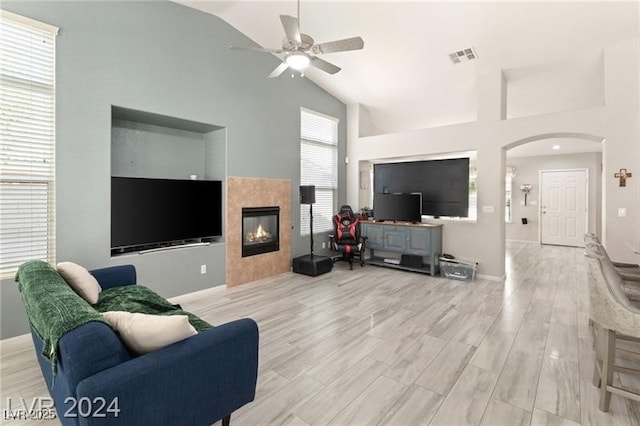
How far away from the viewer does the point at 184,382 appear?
1444 mm

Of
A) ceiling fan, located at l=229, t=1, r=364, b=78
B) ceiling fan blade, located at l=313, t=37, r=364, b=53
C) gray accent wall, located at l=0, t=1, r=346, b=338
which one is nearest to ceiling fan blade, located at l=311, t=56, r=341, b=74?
ceiling fan, located at l=229, t=1, r=364, b=78

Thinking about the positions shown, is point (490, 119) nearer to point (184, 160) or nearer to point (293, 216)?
point (293, 216)

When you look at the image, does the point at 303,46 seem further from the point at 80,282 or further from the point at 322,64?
the point at 80,282

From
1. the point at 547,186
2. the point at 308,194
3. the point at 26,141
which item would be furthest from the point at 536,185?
the point at 26,141

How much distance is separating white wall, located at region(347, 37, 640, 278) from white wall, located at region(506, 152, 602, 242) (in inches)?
191

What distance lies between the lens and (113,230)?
3500mm

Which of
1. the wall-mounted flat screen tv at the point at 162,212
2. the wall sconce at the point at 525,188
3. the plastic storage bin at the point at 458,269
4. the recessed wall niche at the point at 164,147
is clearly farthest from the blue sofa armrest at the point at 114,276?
the wall sconce at the point at 525,188

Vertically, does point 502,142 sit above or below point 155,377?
above

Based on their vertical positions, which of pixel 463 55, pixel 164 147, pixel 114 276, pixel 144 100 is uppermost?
pixel 463 55

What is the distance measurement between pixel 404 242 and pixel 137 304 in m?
4.50

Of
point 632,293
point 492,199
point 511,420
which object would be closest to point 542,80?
point 492,199

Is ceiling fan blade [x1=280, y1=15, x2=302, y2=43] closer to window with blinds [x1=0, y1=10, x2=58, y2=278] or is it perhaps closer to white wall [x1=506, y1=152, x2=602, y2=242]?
window with blinds [x1=0, y1=10, x2=58, y2=278]

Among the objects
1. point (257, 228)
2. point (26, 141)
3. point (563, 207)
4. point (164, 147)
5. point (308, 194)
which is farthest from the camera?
point (563, 207)

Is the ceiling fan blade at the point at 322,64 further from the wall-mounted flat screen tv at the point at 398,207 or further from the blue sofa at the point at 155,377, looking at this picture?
the wall-mounted flat screen tv at the point at 398,207
